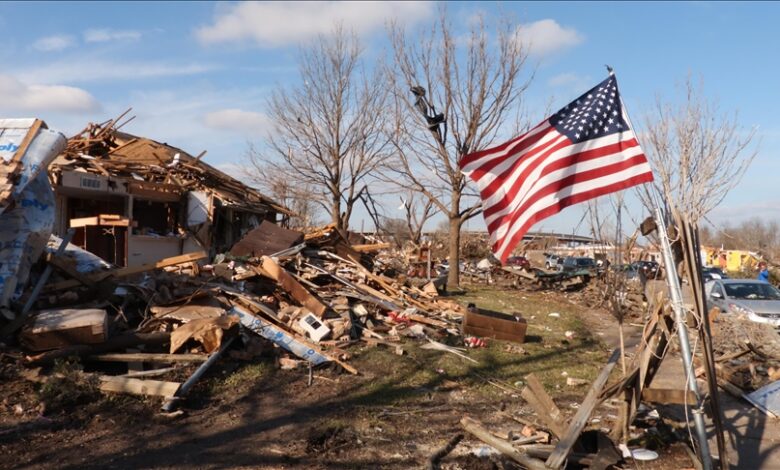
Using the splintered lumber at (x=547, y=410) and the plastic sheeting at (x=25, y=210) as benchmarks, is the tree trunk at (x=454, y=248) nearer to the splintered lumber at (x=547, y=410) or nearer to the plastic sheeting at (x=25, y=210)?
the plastic sheeting at (x=25, y=210)

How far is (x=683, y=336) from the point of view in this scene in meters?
4.81

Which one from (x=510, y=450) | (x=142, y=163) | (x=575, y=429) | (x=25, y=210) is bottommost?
(x=510, y=450)

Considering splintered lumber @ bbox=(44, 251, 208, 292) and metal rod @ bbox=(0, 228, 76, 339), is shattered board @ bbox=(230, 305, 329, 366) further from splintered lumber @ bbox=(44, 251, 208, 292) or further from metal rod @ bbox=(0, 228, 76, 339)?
metal rod @ bbox=(0, 228, 76, 339)

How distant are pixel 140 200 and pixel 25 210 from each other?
30.5 ft

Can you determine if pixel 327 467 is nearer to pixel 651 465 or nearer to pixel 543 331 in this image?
pixel 651 465

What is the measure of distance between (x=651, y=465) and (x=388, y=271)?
43.3 ft

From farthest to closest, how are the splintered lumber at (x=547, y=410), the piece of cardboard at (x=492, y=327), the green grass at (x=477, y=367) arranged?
the piece of cardboard at (x=492, y=327) < the green grass at (x=477, y=367) < the splintered lumber at (x=547, y=410)

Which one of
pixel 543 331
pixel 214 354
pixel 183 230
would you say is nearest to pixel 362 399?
pixel 214 354

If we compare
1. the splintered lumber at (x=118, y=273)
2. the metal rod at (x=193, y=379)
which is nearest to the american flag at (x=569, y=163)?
the metal rod at (x=193, y=379)

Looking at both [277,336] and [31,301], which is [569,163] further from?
[31,301]

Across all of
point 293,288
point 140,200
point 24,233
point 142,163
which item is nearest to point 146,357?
Result: point 24,233

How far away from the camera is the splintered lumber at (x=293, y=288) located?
11805 mm

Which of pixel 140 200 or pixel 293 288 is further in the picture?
pixel 140 200

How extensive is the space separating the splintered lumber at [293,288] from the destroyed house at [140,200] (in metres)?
5.14
